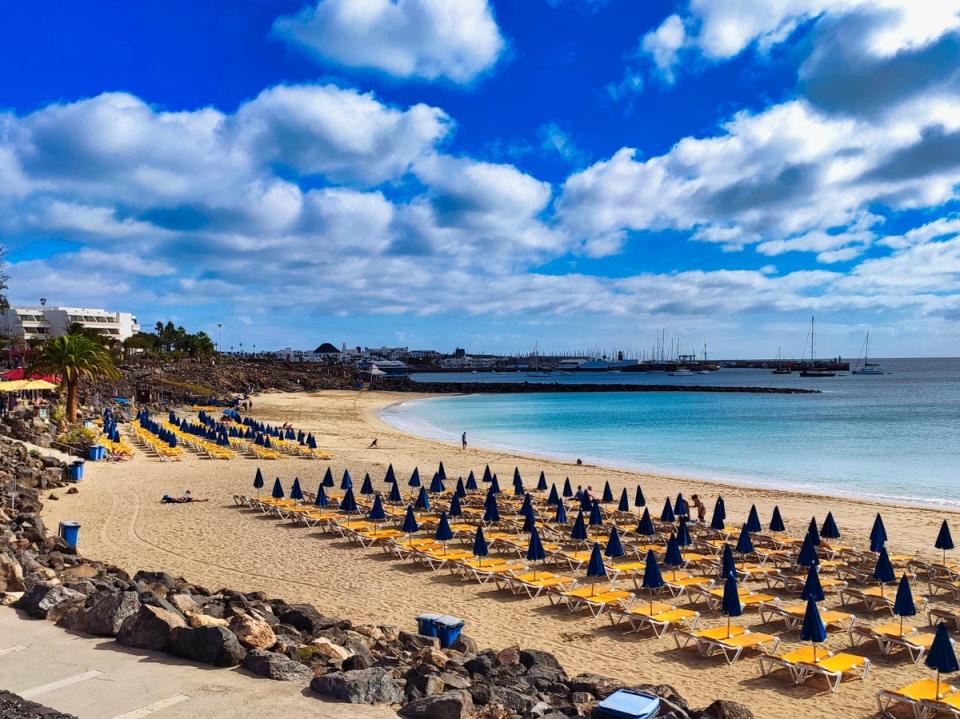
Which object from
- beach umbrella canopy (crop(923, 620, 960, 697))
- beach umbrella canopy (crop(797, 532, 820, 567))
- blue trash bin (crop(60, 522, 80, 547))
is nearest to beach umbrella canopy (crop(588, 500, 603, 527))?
beach umbrella canopy (crop(797, 532, 820, 567))

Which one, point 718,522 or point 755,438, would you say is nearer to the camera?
point 718,522

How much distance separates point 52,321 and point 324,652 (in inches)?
4458

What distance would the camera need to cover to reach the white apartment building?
94625 mm

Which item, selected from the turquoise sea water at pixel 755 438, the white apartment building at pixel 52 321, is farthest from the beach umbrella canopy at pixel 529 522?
the white apartment building at pixel 52 321

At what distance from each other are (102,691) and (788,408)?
79.1 meters

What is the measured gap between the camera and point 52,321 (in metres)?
102

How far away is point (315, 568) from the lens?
13.8 metres

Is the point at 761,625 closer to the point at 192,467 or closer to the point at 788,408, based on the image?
the point at 192,467

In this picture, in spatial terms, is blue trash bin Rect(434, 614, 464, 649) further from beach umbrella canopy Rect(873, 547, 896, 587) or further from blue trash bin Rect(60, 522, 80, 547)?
blue trash bin Rect(60, 522, 80, 547)

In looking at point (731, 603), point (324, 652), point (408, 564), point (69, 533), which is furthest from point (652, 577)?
point (69, 533)

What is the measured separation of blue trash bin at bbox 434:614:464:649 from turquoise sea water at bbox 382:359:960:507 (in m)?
21.5

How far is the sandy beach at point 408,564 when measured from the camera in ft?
29.9

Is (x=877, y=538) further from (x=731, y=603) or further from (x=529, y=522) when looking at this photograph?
(x=529, y=522)

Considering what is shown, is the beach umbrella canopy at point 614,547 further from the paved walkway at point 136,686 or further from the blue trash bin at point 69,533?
the blue trash bin at point 69,533
